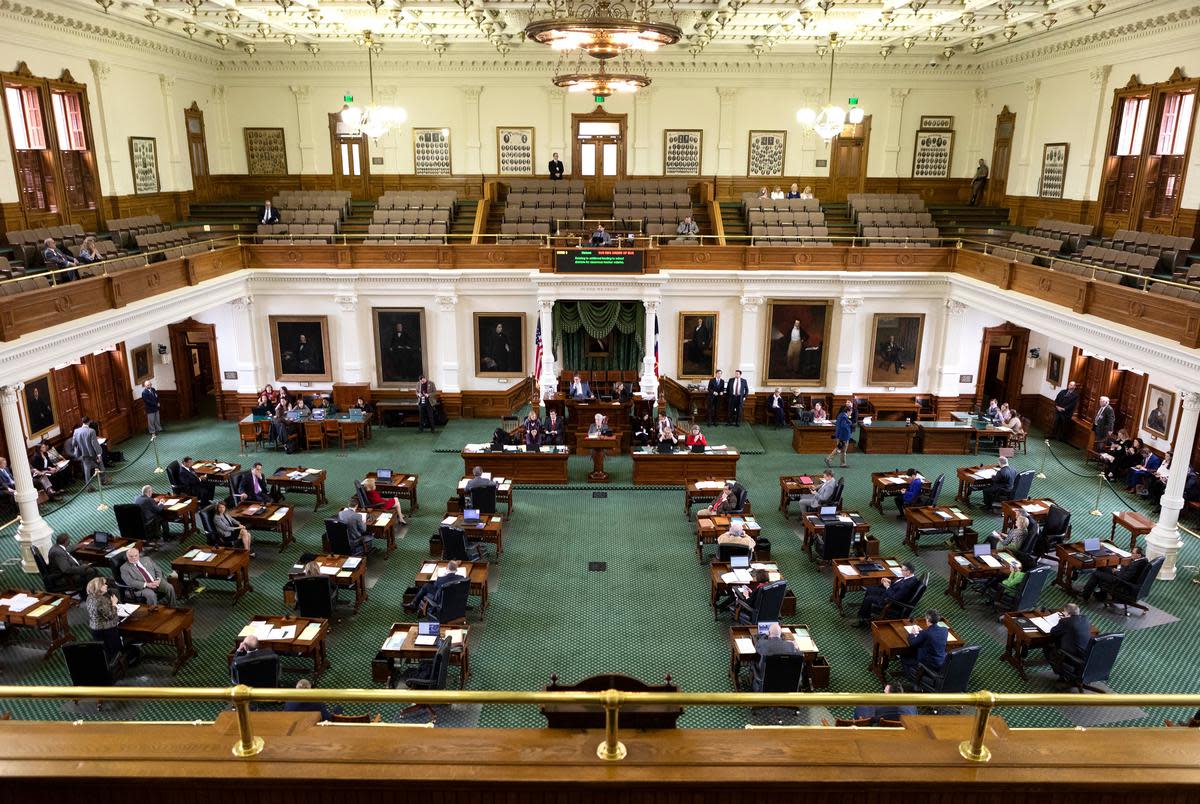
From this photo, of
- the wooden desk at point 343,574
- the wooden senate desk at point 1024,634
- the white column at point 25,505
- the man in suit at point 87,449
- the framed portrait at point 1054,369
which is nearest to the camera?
the wooden senate desk at point 1024,634

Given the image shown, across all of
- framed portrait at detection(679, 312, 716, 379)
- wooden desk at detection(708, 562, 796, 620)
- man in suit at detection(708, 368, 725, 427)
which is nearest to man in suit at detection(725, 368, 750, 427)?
man in suit at detection(708, 368, 725, 427)

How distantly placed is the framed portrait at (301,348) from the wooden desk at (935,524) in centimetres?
1399

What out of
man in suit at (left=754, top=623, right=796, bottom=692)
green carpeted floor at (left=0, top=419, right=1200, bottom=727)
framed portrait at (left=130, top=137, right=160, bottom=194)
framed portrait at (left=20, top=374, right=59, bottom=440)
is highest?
framed portrait at (left=130, top=137, right=160, bottom=194)

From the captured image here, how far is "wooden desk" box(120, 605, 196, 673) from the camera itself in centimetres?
871

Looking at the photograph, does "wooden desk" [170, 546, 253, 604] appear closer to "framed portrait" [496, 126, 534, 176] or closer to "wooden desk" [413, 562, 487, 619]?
"wooden desk" [413, 562, 487, 619]

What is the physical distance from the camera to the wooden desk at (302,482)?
13.6 metres

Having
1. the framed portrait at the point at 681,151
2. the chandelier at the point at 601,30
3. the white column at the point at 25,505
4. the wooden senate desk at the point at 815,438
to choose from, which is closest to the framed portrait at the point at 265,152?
the framed portrait at the point at 681,151

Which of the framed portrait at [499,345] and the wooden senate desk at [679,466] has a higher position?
the framed portrait at [499,345]

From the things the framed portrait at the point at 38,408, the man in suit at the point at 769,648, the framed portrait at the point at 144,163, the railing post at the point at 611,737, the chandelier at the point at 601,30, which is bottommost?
the man in suit at the point at 769,648

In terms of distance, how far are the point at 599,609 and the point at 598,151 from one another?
16.1m

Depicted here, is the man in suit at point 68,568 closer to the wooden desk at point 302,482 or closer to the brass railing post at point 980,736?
the wooden desk at point 302,482

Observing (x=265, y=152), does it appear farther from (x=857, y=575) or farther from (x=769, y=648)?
(x=769, y=648)

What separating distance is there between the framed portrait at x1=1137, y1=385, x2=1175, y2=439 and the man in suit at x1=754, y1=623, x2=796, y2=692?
11.2m

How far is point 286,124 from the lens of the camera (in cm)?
2275
